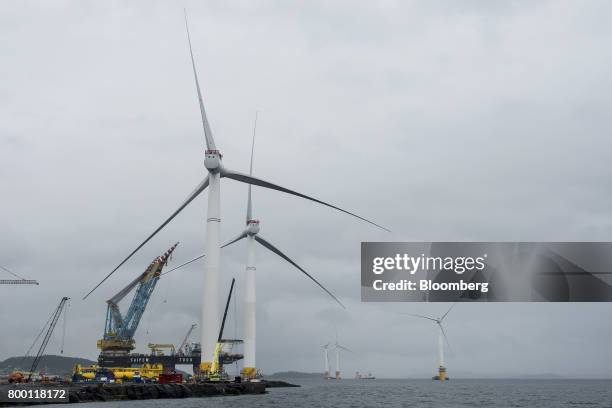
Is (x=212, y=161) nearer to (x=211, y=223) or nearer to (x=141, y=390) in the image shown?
(x=211, y=223)

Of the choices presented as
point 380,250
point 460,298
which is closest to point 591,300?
point 460,298

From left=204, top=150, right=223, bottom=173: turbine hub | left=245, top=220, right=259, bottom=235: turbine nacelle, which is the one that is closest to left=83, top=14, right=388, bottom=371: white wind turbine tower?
left=204, top=150, right=223, bottom=173: turbine hub

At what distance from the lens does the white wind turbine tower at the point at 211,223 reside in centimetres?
10450

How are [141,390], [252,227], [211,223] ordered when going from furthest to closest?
1. [252,227]
2. [141,390]
3. [211,223]

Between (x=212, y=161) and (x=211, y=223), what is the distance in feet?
43.3

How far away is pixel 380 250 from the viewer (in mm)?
55312

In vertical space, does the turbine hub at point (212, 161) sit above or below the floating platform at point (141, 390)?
above

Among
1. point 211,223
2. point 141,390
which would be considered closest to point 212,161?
point 211,223

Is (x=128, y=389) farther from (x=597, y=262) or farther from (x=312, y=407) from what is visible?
(x=597, y=262)

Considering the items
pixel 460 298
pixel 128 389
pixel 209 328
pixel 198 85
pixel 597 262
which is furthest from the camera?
pixel 128 389

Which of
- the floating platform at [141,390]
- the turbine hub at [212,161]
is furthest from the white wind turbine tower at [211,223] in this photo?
the floating platform at [141,390]

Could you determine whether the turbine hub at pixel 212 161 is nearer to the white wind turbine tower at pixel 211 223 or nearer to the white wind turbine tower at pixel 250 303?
the white wind turbine tower at pixel 211 223

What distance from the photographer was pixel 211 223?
108 m

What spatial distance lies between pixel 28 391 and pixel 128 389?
24.8 metres
